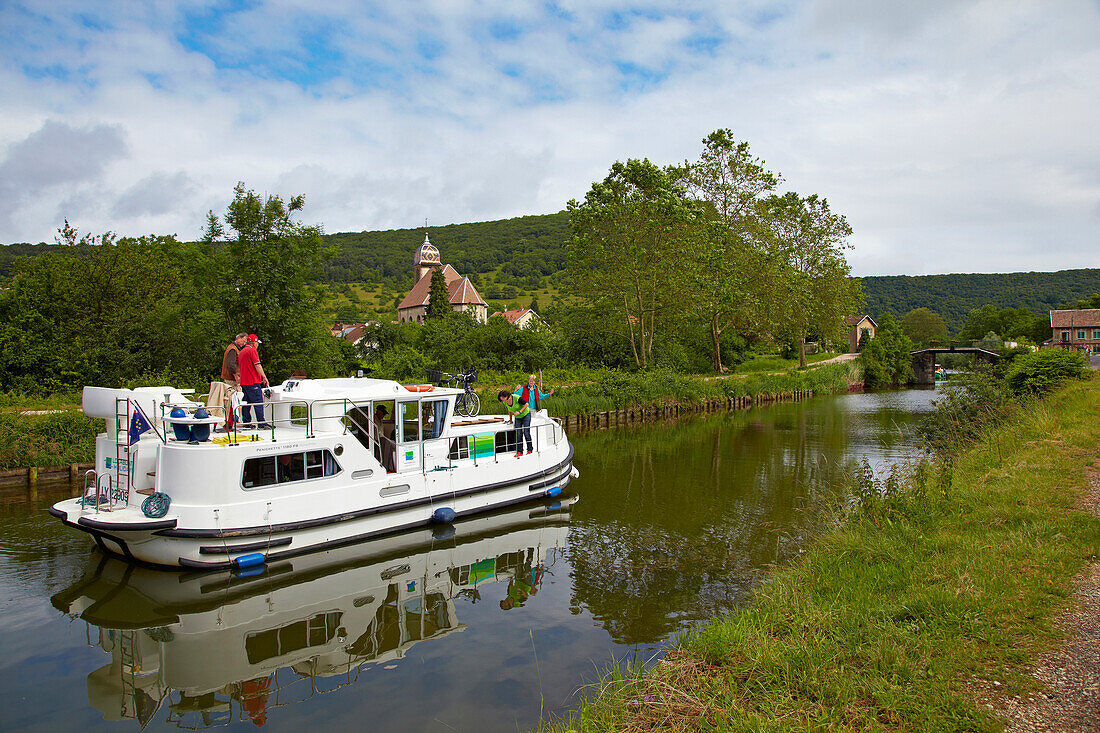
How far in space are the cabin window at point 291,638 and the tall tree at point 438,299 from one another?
176 ft

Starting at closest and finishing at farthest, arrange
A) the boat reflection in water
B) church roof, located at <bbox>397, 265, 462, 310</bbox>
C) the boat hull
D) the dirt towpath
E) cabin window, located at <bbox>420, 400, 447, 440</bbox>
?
the dirt towpath, the boat reflection in water, the boat hull, cabin window, located at <bbox>420, 400, 447, 440</bbox>, church roof, located at <bbox>397, 265, 462, 310</bbox>

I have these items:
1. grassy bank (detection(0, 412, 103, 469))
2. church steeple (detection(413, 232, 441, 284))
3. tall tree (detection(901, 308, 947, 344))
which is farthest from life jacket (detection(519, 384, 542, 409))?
tall tree (detection(901, 308, 947, 344))

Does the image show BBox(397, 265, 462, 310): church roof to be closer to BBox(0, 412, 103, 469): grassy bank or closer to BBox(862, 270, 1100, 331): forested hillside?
BBox(0, 412, 103, 469): grassy bank

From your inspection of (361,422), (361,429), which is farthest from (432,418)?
(361,429)

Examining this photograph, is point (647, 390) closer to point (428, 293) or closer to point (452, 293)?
point (428, 293)

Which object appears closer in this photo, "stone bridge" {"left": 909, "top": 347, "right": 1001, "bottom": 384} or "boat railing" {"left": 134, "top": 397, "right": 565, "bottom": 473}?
"boat railing" {"left": 134, "top": 397, "right": 565, "bottom": 473}

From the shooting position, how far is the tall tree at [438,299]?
6378 centimetres

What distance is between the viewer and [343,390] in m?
12.2

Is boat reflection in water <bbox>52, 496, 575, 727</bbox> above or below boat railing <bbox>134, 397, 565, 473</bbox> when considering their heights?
below

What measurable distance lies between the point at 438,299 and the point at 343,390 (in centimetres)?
5641

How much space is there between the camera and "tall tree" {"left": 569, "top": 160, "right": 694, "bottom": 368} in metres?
34.8

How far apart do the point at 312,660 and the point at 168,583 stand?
149 inches

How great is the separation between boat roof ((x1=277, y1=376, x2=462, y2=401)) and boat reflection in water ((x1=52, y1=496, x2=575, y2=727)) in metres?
2.75

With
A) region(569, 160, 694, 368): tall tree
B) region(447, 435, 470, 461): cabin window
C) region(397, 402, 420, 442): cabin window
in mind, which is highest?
region(569, 160, 694, 368): tall tree
